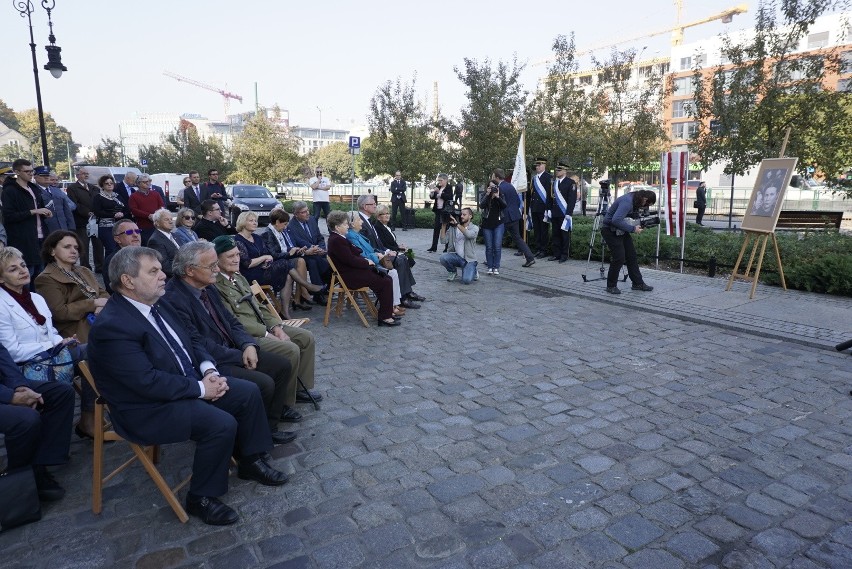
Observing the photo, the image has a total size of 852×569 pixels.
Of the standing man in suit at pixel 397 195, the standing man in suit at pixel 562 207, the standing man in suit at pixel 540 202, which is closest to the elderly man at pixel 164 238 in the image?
the standing man in suit at pixel 562 207

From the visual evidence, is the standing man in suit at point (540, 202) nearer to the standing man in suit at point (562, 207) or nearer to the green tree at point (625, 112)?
the standing man in suit at point (562, 207)

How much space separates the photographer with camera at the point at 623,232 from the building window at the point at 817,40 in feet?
176

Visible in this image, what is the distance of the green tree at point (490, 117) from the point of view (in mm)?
15977

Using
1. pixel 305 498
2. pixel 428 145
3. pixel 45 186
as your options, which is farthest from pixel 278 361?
pixel 428 145

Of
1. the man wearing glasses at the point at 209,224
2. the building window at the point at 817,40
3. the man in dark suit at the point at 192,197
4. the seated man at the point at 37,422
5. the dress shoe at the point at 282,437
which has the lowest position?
the dress shoe at the point at 282,437

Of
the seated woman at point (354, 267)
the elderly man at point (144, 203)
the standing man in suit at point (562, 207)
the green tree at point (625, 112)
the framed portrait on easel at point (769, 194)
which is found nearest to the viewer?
the seated woman at point (354, 267)

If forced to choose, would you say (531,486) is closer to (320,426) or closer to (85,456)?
(320,426)

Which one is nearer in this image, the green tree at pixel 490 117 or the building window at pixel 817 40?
the green tree at pixel 490 117

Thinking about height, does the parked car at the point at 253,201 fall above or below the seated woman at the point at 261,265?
above

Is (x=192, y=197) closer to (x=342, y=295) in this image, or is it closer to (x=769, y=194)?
(x=342, y=295)

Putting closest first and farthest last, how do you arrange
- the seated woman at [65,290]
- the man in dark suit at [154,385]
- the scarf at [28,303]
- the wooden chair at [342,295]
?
the man in dark suit at [154,385]
the scarf at [28,303]
the seated woman at [65,290]
the wooden chair at [342,295]

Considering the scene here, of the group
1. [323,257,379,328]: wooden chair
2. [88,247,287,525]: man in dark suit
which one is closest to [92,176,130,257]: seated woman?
[323,257,379,328]: wooden chair

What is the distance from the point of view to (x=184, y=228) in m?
7.50

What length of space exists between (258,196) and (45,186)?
13910 millimetres
